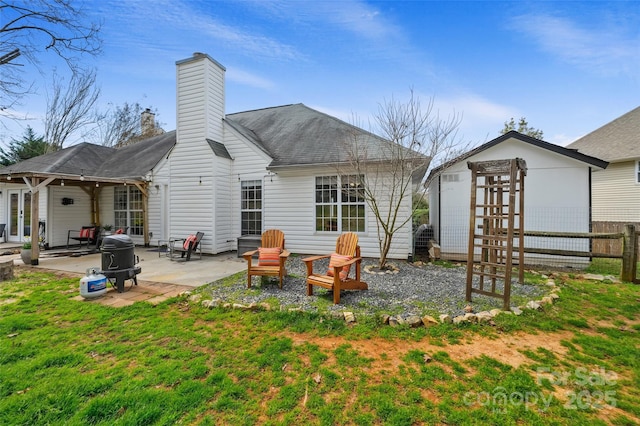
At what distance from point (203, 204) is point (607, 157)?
→ 702 inches

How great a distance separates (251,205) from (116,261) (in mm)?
4673

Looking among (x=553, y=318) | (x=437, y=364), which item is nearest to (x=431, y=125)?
(x=553, y=318)

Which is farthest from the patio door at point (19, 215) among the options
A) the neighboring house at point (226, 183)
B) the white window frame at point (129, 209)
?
the white window frame at point (129, 209)

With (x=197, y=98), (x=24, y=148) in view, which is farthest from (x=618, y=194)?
(x=24, y=148)

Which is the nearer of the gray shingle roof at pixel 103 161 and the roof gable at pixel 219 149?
the roof gable at pixel 219 149

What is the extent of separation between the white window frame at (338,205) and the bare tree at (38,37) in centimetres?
768

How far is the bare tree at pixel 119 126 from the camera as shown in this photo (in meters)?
21.0

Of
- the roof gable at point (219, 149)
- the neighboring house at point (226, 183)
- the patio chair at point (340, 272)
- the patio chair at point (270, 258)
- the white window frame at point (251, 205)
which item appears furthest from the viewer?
the white window frame at point (251, 205)

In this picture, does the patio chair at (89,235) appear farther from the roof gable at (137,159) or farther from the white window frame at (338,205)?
the white window frame at (338,205)

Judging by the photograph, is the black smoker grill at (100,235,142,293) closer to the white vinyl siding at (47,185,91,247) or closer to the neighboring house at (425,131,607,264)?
the neighboring house at (425,131,607,264)

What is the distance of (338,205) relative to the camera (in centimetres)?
847

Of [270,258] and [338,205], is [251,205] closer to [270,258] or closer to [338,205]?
[338,205]

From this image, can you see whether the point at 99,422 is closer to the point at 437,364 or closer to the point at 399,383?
the point at 399,383

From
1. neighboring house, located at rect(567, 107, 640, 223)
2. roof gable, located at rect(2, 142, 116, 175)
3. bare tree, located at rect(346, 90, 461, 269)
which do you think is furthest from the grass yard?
neighboring house, located at rect(567, 107, 640, 223)
